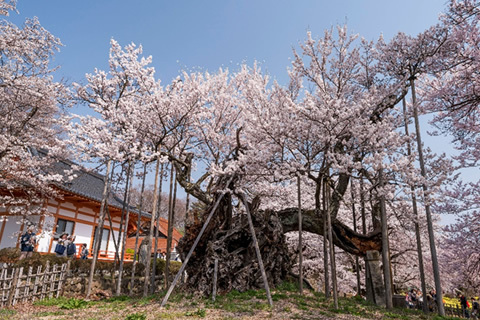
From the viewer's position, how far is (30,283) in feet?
31.8

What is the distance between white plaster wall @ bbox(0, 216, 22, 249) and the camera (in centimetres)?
1522

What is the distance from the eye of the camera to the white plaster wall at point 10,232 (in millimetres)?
15219

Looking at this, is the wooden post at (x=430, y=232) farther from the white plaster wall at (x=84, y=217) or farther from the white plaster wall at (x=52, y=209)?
the white plaster wall at (x=84, y=217)

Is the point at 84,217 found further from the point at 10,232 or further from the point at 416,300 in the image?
the point at 416,300

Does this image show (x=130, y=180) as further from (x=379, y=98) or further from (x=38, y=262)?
(x=379, y=98)

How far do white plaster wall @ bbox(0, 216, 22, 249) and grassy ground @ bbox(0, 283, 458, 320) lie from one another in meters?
8.11

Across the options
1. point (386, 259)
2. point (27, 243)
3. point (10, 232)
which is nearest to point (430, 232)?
point (386, 259)

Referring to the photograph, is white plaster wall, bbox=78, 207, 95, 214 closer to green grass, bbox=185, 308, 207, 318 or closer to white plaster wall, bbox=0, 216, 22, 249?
white plaster wall, bbox=0, 216, 22, 249

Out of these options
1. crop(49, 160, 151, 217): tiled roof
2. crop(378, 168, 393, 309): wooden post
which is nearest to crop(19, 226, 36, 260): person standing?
crop(49, 160, 151, 217): tiled roof

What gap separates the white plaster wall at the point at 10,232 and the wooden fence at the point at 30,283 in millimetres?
6258

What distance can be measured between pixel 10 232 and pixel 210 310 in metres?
14.4

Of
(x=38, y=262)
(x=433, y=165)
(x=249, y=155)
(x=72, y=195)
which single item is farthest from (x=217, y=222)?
(x=72, y=195)

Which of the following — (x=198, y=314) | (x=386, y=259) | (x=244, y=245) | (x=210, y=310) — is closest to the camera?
(x=198, y=314)

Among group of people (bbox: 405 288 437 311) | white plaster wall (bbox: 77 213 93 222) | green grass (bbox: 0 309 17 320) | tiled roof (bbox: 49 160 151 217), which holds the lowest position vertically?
group of people (bbox: 405 288 437 311)
